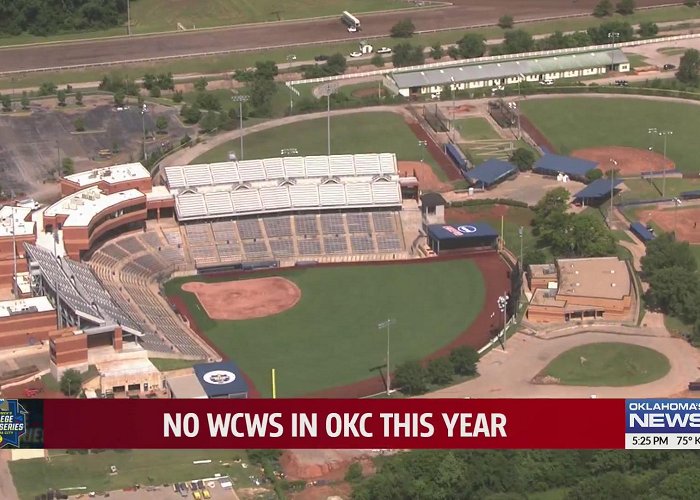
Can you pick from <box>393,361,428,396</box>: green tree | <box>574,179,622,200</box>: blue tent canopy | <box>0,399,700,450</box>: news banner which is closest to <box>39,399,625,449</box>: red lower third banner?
<box>0,399,700,450</box>: news banner

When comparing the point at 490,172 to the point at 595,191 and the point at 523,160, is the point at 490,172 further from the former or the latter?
the point at 595,191

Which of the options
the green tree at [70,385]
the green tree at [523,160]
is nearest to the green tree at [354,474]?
the green tree at [70,385]

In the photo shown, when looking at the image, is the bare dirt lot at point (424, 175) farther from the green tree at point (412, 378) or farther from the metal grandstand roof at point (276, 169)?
the green tree at point (412, 378)

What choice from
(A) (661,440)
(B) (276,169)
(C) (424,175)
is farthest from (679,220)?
(A) (661,440)

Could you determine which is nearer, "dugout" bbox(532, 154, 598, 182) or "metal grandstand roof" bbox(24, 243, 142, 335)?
"metal grandstand roof" bbox(24, 243, 142, 335)

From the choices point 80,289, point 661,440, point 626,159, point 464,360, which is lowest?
point 464,360

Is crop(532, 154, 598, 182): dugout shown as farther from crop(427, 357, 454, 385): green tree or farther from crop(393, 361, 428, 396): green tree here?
crop(393, 361, 428, 396): green tree
